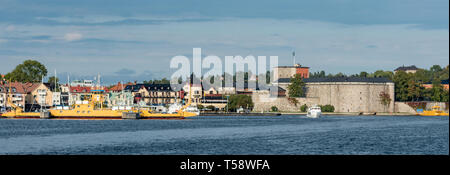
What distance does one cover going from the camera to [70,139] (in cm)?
4212

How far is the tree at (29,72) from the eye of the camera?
130625 millimetres

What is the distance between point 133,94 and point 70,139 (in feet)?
300

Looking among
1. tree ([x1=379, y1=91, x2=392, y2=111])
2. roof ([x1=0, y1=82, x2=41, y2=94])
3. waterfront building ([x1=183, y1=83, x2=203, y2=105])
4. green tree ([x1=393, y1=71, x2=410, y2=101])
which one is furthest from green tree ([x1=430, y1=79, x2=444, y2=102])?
roof ([x1=0, y1=82, x2=41, y2=94])

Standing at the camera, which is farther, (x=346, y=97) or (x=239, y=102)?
(x=346, y=97)

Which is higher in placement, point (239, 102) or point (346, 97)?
point (346, 97)

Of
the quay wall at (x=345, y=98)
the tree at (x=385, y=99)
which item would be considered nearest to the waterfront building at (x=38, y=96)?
the quay wall at (x=345, y=98)

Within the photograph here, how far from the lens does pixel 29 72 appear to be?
134 meters

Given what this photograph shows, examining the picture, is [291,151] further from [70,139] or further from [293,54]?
[293,54]

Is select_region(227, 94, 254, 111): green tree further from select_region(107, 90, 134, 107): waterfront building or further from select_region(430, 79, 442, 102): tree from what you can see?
select_region(430, 79, 442, 102): tree

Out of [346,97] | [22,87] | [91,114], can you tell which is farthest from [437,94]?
[22,87]

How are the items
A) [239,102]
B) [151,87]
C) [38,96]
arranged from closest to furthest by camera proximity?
[38,96]
[239,102]
[151,87]

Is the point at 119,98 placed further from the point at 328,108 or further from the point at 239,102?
the point at 328,108
